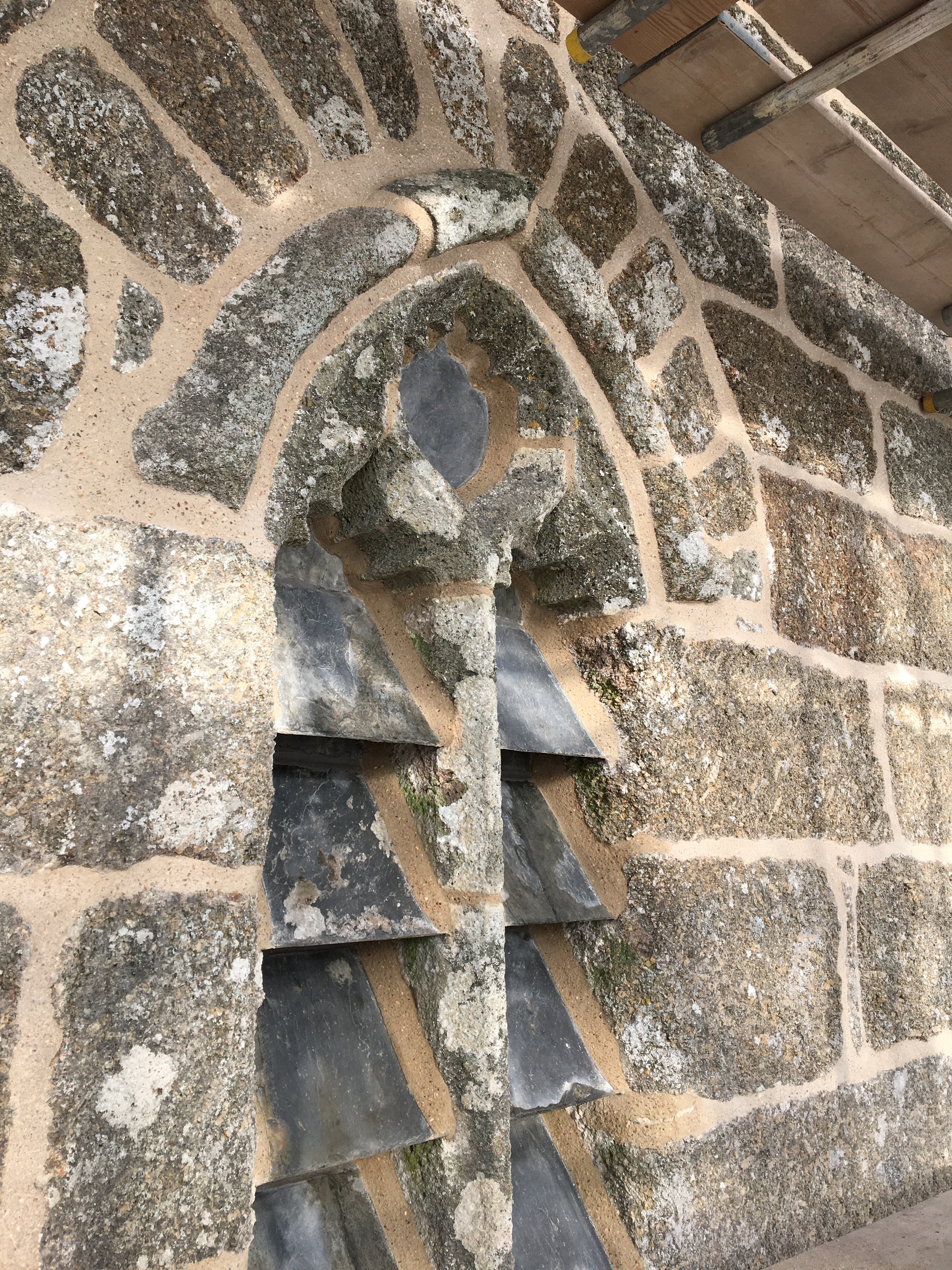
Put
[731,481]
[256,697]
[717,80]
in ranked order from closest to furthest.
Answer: [256,697]
[717,80]
[731,481]

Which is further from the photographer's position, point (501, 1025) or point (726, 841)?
point (726, 841)

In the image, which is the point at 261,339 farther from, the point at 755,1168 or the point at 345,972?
the point at 755,1168

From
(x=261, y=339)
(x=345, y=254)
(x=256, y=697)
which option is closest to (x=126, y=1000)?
(x=256, y=697)

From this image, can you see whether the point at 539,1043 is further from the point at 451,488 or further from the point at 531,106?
the point at 531,106

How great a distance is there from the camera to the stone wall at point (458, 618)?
0.75 m

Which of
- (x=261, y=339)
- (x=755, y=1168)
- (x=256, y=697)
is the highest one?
(x=261, y=339)

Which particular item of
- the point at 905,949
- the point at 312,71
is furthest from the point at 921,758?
the point at 312,71

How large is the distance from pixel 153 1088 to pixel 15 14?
0.86 meters

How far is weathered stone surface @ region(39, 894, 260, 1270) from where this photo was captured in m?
0.69

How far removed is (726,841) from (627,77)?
1011 mm

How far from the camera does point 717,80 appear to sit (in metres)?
1.24

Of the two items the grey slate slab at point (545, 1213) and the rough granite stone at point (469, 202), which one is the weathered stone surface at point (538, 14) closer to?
the rough granite stone at point (469, 202)

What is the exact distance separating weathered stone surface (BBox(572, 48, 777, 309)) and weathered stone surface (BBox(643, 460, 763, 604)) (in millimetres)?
370

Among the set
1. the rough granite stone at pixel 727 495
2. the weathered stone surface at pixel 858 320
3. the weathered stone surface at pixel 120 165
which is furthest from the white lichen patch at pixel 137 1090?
the weathered stone surface at pixel 858 320
